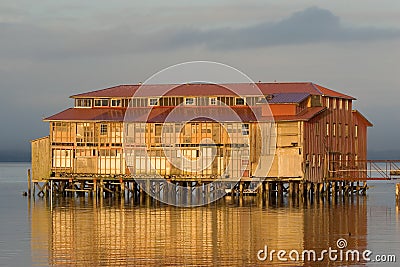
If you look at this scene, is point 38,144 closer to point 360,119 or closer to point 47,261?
point 360,119

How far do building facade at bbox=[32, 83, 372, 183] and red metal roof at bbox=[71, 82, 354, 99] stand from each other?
0.38 ft

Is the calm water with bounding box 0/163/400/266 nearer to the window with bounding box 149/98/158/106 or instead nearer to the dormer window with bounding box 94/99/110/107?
→ the window with bounding box 149/98/158/106

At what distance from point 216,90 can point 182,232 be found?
116ft

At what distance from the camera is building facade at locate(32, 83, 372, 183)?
8875 centimetres

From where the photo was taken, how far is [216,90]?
95625mm

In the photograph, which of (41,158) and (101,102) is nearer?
(41,158)

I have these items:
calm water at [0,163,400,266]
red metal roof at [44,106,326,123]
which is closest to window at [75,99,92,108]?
red metal roof at [44,106,326,123]

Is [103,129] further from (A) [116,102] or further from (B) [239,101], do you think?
(B) [239,101]

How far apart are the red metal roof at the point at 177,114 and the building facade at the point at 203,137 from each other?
86 millimetres

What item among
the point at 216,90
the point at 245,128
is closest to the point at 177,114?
the point at 216,90

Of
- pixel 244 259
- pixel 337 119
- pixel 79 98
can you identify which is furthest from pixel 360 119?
pixel 244 259

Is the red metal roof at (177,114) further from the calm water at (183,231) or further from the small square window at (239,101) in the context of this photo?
the calm water at (183,231)

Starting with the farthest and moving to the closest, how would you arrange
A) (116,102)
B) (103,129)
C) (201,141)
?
(116,102) < (103,129) < (201,141)

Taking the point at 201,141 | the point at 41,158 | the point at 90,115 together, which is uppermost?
the point at 90,115
